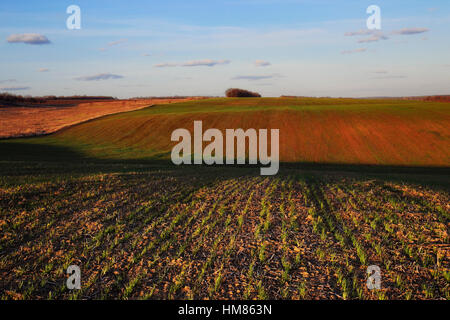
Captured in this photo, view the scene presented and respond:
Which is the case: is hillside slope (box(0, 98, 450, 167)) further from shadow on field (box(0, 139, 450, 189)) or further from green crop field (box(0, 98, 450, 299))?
green crop field (box(0, 98, 450, 299))

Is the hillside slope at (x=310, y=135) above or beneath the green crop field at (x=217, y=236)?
above

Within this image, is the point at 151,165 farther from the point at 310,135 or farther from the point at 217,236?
the point at 310,135

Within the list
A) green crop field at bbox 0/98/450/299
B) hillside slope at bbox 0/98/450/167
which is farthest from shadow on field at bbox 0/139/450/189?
green crop field at bbox 0/98/450/299

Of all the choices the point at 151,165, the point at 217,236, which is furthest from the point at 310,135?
the point at 217,236

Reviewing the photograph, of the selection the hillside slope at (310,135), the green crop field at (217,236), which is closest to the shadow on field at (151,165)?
the hillside slope at (310,135)

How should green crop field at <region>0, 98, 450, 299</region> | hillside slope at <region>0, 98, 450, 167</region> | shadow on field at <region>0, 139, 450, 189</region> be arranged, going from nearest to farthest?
green crop field at <region>0, 98, 450, 299</region>, shadow on field at <region>0, 139, 450, 189</region>, hillside slope at <region>0, 98, 450, 167</region>

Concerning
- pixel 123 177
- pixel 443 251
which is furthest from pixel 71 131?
pixel 443 251

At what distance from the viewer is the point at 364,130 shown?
141 ft

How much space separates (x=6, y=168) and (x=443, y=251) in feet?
79.8

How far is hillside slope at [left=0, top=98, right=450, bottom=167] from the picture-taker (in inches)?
1425

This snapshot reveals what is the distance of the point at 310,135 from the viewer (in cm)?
4294

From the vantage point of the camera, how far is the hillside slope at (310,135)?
36.2 metres

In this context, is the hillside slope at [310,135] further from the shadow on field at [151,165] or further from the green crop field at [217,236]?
the green crop field at [217,236]

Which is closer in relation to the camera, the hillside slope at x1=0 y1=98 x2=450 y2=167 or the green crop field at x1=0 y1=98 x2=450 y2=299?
the green crop field at x1=0 y1=98 x2=450 y2=299
